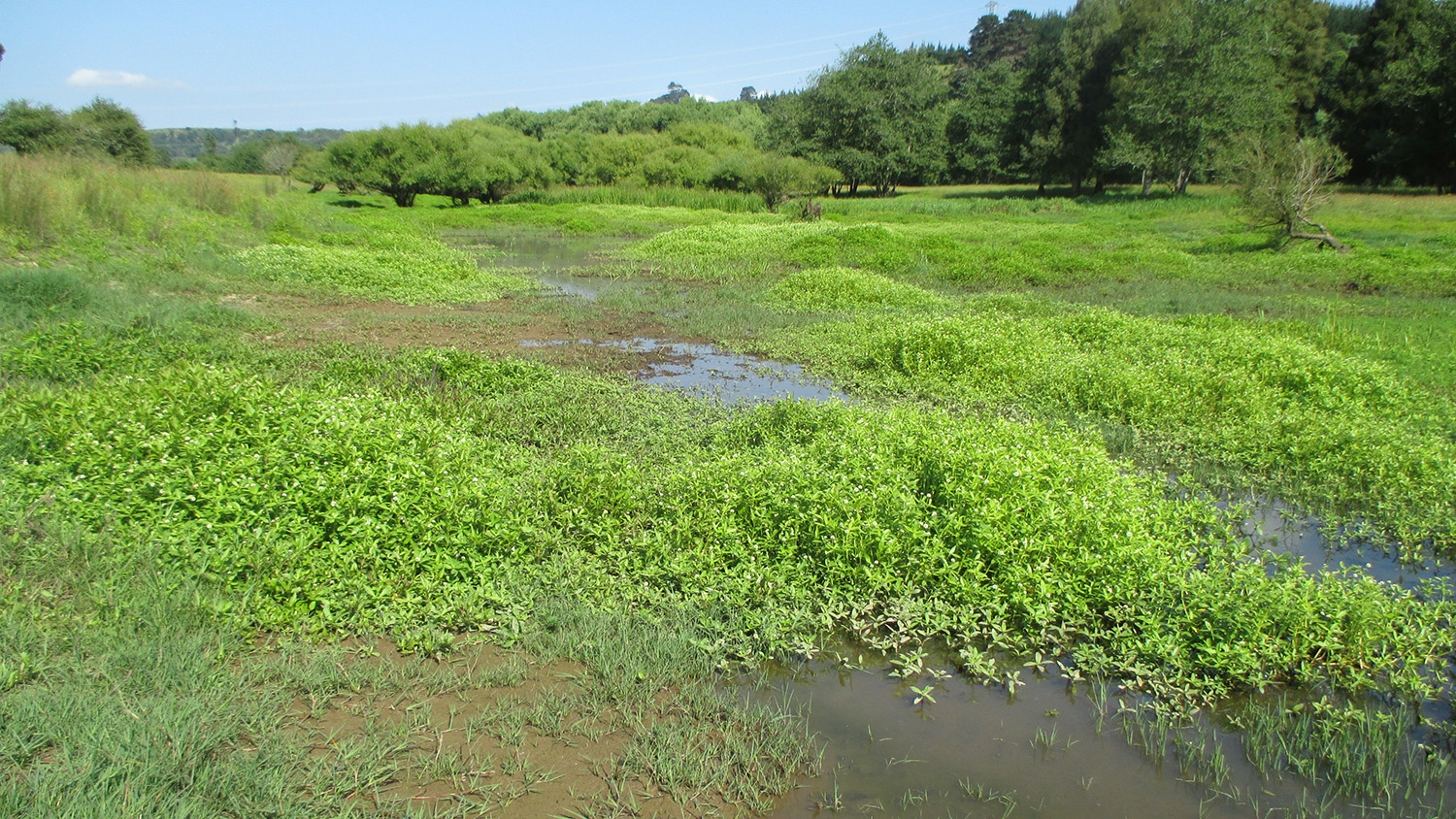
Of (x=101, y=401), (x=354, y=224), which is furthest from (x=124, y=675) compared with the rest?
(x=354, y=224)

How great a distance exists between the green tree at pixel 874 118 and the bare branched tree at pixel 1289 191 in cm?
2843

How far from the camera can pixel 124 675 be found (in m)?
3.63

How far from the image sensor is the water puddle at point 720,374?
32.2ft

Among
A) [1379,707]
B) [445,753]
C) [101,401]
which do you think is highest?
[101,401]

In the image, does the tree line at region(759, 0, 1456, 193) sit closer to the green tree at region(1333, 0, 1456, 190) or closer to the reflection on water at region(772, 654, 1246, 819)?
the green tree at region(1333, 0, 1456, 190)

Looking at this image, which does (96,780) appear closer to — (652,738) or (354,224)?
(652,738)

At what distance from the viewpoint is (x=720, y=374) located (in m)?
10.8

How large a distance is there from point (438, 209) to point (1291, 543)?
137 feet

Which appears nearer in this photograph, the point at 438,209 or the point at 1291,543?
the point at 1291,543

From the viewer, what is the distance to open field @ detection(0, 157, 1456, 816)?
353cm

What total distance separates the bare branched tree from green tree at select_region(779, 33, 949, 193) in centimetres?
2843

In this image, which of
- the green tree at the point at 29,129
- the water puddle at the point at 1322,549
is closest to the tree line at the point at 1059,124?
the green tree at the point at 29,129

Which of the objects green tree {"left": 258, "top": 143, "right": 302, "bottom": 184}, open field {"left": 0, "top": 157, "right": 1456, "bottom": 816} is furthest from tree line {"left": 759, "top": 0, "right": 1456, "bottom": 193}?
green tree {"left": 258, "top": 143, "right": 302, "bottom": 184}

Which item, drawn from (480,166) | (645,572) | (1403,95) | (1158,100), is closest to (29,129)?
(480,166)
